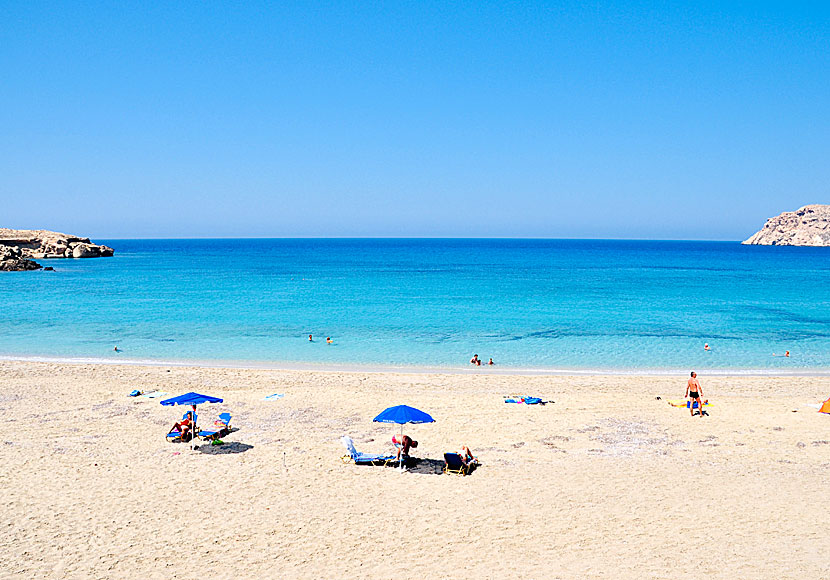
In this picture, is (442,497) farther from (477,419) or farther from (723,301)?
(723,301)

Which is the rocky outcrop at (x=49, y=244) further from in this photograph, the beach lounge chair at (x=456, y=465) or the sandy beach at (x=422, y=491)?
the beach lounge chair at (x=456, y=465)

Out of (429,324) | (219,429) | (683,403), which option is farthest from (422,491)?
(429,324)

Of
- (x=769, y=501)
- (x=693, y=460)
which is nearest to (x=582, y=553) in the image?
(x=769, y=501)

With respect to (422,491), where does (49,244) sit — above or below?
above

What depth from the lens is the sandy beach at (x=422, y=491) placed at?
952 centimetres

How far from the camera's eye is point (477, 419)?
707 inches

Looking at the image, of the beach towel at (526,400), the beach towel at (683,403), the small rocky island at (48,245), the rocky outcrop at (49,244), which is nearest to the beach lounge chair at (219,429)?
the beach towel at (526,400)

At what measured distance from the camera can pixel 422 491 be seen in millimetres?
12539

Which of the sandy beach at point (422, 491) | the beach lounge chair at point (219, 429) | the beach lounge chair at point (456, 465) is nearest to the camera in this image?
the sandy beach at point (422, 491)

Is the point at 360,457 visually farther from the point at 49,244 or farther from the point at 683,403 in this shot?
the point at 49,244

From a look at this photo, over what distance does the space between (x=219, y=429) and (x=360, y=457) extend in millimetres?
4845

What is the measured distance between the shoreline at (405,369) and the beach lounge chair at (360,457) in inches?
459

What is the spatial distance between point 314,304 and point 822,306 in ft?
145

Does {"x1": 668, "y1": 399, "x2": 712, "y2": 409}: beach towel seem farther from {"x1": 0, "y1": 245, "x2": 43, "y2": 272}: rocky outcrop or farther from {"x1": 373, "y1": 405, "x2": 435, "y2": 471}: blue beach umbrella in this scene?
{"x1": 0, "y1": 245, "x2": 43, "y2": 272}: rocky outcrop
